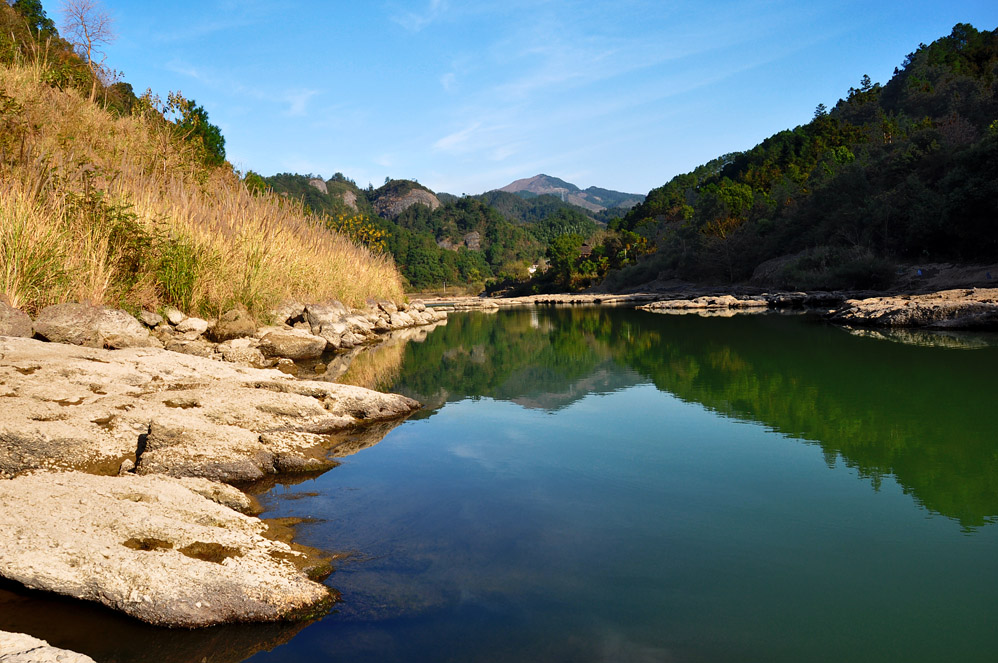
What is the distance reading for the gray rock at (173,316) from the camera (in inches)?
330

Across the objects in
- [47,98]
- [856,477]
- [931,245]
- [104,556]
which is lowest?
[856,477]

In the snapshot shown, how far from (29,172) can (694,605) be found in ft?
29.3

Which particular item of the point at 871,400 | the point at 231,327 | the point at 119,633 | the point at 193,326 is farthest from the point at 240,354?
the point at 871,400

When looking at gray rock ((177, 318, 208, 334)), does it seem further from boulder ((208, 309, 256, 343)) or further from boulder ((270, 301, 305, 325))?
boulder ((270, 301, 305, 325))

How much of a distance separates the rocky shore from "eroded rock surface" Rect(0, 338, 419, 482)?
0.5 inches

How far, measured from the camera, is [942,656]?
86.7 inches

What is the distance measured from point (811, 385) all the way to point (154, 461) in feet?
24.6

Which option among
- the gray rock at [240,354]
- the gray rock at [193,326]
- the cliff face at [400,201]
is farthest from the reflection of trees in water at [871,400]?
the cliff face at [400,201]

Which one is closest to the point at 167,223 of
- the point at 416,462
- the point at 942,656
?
the point at 416,462

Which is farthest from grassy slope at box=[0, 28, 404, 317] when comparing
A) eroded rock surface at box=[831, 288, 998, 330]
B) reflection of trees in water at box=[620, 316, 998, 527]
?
eroded rock surface at box=[831, 288, 998, 330]

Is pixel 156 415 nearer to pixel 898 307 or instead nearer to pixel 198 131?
pixel 898 307

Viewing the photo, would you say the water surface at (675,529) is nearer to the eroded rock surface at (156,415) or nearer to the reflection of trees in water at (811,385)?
the reflection of trees in water at (811,385)

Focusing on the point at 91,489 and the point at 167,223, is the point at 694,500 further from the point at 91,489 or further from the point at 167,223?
the point at 167,223

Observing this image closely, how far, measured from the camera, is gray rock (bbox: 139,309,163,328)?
25.5 feet
